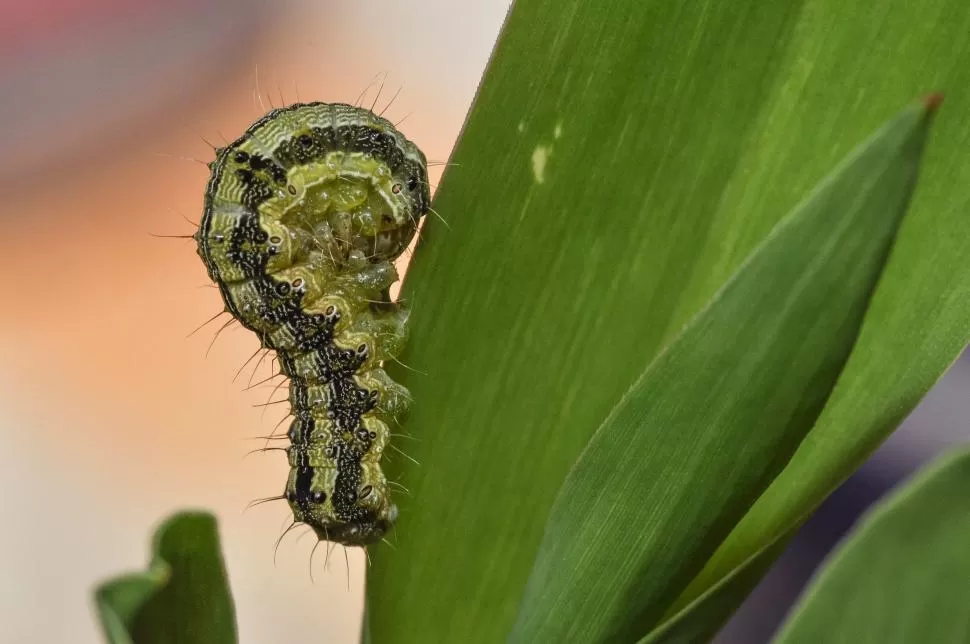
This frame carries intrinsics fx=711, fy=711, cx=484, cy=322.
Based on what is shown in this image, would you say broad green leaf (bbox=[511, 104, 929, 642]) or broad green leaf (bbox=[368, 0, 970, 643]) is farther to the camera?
broad green leaf (bbox=[368, 0, 970, 643])

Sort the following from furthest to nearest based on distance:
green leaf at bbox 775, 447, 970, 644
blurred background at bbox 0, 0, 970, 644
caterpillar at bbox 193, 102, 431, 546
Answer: blurred background at bbox 0, 0, 970, 644, caterpillar at bbox 193, 102, 431, 546, green leaf at bbox 775, 447, 970, 644

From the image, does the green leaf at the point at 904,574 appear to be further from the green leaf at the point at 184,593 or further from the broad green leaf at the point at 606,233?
the green leaf at the point at 184,593

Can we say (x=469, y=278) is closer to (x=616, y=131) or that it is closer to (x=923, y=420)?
(x=616, y=131)

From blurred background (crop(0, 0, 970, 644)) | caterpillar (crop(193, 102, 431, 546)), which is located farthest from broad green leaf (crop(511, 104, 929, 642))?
blurred background (crop(0, 0, 970, 644))

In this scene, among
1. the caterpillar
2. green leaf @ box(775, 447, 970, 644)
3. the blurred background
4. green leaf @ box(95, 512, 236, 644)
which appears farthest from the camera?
the blurred background

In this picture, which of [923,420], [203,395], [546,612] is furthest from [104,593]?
[203,395]

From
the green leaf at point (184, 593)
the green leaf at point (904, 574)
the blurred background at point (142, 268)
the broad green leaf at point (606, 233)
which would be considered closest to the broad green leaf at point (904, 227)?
the broad green leaf at point (606, 233)

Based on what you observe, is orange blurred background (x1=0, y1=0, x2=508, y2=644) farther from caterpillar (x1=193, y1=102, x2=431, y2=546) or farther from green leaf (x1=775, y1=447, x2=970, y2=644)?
green leaf (x1=775, y1=447, x2=970, y2=644)
